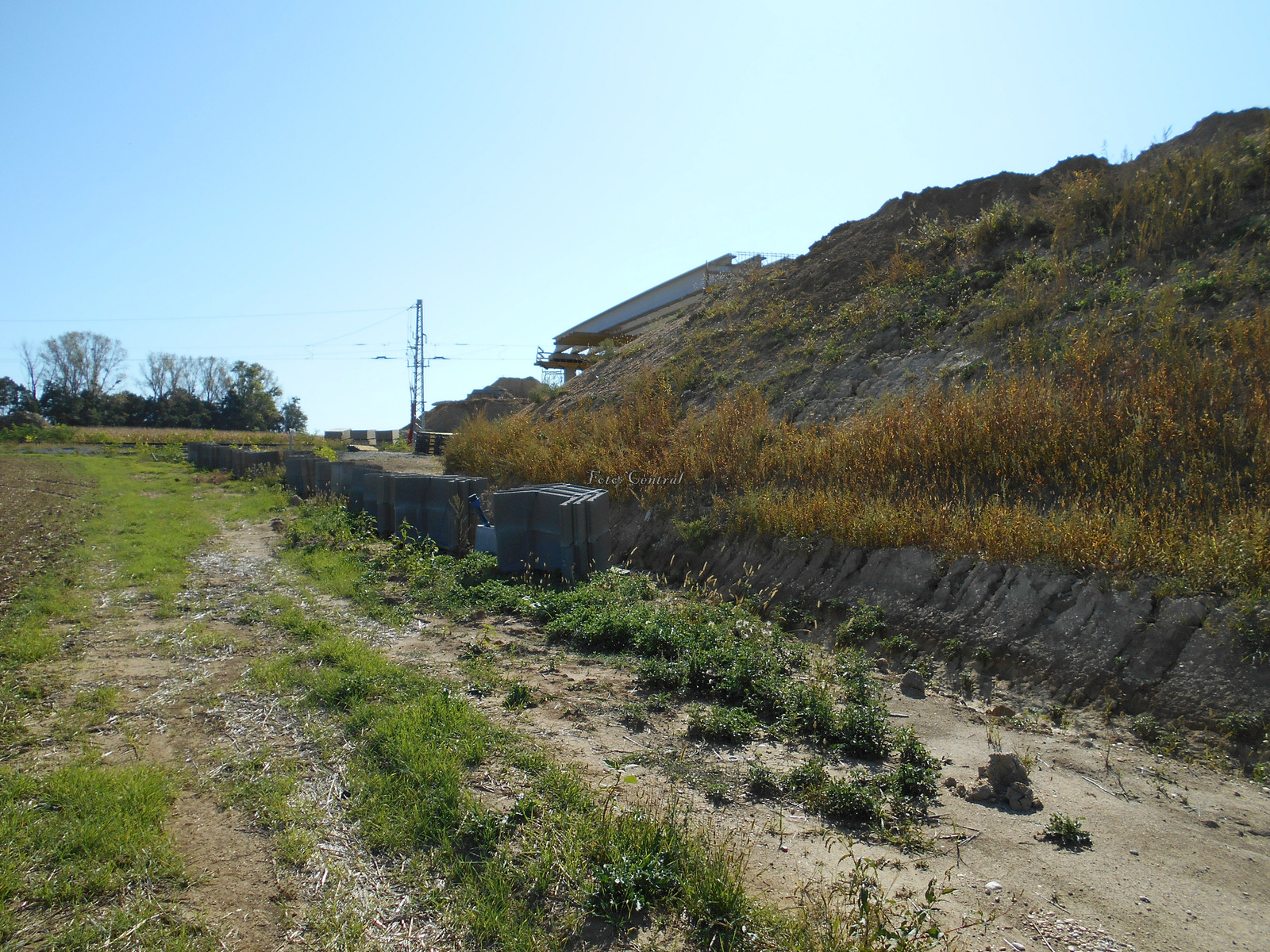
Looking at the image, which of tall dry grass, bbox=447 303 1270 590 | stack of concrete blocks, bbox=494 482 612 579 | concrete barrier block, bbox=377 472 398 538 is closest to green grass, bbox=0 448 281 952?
stack of concrete blocks, bbox=494 482 612 579

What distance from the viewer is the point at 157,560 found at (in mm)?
9930

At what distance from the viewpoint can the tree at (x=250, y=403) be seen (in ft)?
254

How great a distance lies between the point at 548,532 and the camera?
369 inches

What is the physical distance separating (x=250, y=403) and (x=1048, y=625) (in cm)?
8561

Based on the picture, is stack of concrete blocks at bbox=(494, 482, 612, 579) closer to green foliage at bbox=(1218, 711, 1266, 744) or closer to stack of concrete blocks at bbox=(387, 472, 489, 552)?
stack of concrete blocks at bbox=(387, 472, 489, 552)

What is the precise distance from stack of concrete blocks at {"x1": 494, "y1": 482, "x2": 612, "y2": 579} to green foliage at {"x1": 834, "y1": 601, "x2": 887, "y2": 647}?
335 cm

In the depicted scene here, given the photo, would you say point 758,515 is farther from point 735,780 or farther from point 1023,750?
point 735,780

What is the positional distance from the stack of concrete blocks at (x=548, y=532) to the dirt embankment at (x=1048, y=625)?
6.78 ft

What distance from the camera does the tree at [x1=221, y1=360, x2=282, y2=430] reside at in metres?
77.6

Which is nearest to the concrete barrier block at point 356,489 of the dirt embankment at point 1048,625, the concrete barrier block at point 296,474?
the concrete barrier block at point 296,474

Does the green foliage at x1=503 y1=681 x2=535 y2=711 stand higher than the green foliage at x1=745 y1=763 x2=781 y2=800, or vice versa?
the green foliage at x1=503 y1=681 x2=535 y2=711

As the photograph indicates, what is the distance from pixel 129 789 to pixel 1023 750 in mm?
5163

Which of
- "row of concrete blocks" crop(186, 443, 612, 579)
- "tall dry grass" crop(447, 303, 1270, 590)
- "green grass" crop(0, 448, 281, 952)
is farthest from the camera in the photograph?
"row of concrete blocks" crop(186, 443, 612, 579)

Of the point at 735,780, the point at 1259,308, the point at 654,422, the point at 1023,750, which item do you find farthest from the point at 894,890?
the point at 654,422
